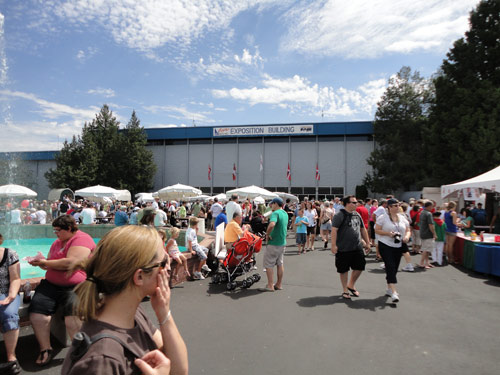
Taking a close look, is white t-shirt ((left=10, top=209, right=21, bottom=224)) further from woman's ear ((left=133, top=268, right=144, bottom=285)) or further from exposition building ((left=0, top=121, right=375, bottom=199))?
exposition building ((left=0, top=121, right=375, bottom=199))

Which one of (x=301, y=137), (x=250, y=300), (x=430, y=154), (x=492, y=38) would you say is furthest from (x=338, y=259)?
(x=301, y=137)

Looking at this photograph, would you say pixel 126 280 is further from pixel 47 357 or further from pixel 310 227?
pixel 310 227

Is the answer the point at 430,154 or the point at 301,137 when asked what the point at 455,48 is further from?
the point at 301,137

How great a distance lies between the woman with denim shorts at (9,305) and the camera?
3.35m

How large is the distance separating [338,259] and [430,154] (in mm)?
23876

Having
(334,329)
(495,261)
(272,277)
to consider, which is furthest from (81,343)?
(495,261)

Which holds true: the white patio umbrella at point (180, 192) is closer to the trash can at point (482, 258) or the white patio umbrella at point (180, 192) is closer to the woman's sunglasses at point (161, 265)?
the trash can at point (482, 258)

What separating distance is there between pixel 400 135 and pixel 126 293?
125ft

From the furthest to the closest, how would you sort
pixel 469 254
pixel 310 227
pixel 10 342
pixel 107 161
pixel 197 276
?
Answer: pixel 107 161, pixel 310 227, pixel 469 254, pixel 197 276, pixel 10 342

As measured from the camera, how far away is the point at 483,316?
5.18 m

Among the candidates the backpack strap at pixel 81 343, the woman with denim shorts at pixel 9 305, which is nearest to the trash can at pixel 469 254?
the backpack strap at pixel 81 343

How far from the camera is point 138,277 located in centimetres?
139

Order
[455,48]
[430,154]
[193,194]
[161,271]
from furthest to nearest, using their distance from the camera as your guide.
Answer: [430,154] → [455,48] → [193,194] → [161,271]

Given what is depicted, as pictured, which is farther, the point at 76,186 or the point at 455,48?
the point at 76,186
